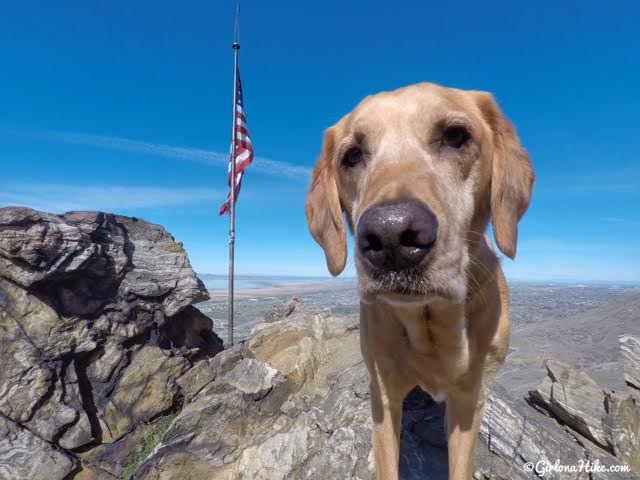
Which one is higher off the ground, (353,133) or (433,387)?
(353,133)

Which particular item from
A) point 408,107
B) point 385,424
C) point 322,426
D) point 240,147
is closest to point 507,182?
point 408,107

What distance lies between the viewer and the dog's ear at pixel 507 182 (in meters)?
2.87

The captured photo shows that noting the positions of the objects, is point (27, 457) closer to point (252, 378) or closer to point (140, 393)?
point (140, 393)

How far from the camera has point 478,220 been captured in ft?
9.64

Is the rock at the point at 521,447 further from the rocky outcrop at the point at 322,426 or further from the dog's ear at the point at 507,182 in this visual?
the dog's ear at the point at 507,182

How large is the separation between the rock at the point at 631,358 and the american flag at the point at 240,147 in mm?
12293

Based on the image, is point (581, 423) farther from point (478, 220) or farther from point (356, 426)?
point (478, 220)

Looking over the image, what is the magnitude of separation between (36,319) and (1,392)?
182cm

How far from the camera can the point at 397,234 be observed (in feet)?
6.03

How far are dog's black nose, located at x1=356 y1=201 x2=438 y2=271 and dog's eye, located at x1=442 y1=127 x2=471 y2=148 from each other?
1.21 meters

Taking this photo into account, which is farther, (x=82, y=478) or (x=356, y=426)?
(x=82, y=478)

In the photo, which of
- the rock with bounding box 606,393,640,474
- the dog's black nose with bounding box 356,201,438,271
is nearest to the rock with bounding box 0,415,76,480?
the dog's black nose with bounding box 356,201,438,271

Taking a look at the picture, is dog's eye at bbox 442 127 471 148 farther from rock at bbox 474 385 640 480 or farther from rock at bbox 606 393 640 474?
rock at bbox 606 393 640 474

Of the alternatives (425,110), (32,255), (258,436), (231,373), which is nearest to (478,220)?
(425,110)
